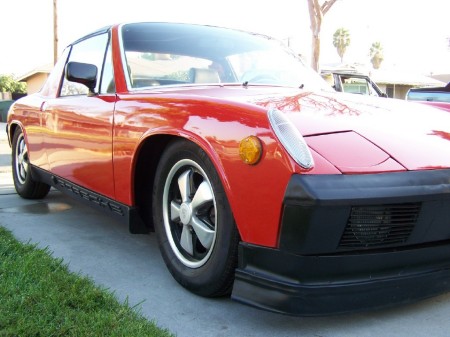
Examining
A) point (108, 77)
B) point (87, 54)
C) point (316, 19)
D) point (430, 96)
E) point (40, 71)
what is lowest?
point (40, 71)

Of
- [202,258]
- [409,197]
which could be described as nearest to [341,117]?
[409,197]

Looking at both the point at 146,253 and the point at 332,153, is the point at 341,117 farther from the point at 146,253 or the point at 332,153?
the point at 146,253

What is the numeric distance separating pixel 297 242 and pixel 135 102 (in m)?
1.50

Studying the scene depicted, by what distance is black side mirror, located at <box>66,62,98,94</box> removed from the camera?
3.58 metres

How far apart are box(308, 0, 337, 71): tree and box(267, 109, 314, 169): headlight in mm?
13955

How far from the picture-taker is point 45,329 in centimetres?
217

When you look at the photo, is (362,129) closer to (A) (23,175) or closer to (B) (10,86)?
(A) (23,175)

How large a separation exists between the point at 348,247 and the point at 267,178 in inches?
18.0

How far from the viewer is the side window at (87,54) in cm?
386

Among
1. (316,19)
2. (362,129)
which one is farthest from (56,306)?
(316,19)

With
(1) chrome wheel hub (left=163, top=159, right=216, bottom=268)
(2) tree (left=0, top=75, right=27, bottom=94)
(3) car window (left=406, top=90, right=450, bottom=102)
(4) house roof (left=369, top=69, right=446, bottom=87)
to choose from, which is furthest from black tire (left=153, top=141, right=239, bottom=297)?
(2) tree (left=0, top=75, right=27, bottom=94)

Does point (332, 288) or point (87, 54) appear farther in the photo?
point (87, 54)

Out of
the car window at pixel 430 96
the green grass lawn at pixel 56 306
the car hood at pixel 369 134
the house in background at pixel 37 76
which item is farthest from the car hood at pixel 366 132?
the house in background at pixel 37 76

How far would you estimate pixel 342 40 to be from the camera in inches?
2207
